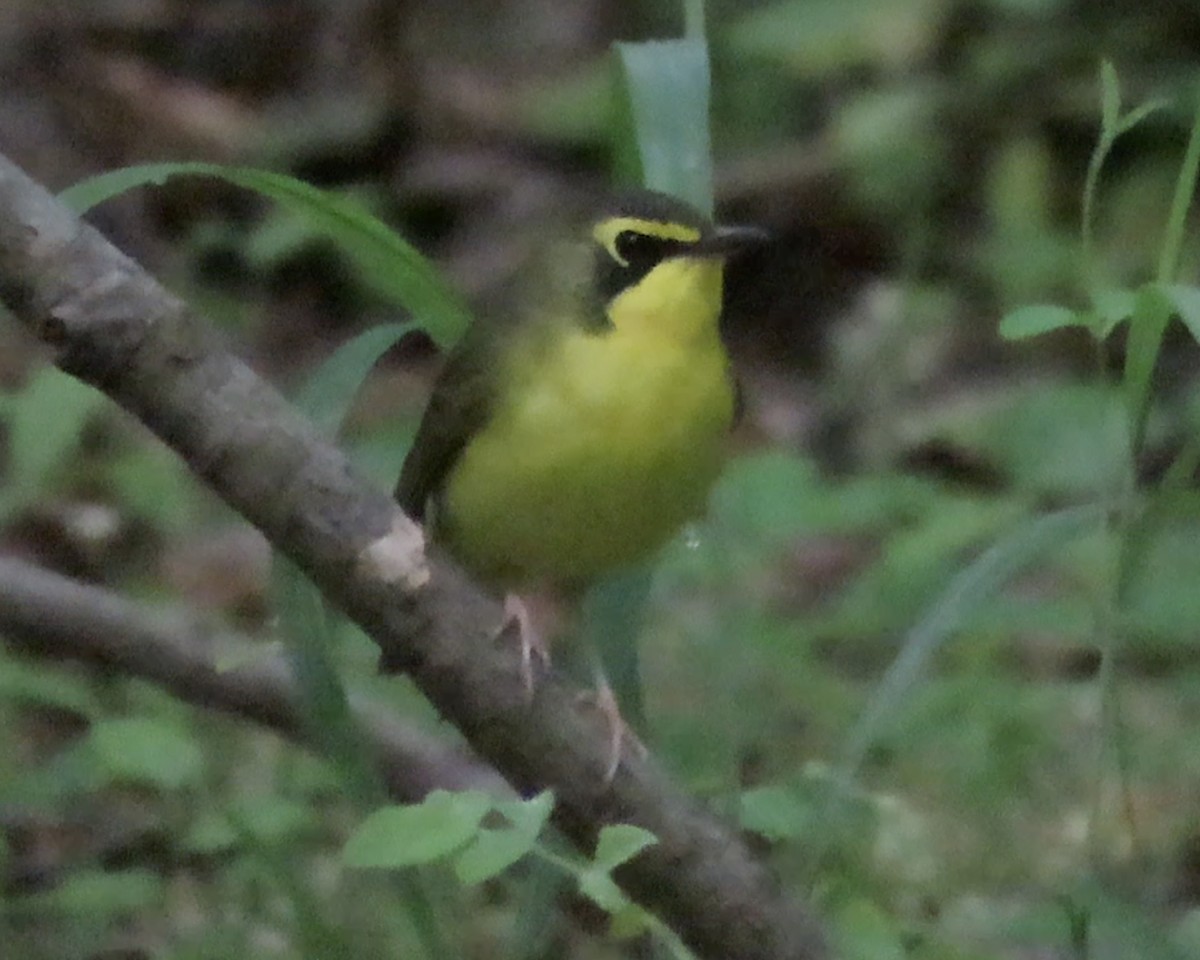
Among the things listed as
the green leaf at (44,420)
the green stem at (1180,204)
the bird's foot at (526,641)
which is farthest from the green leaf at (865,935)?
the green leaf at (44,420)

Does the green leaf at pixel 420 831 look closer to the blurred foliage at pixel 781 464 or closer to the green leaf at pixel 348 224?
the blurred foliage at pixel 781 464

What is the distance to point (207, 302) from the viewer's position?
571 cm

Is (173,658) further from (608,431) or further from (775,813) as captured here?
(775,813)

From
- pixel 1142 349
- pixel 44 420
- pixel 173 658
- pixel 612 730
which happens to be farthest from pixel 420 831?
pixel 44 420

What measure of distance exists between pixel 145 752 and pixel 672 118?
40.3 inches

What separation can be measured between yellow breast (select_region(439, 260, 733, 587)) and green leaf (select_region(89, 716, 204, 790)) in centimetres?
50

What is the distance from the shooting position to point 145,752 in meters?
2.46

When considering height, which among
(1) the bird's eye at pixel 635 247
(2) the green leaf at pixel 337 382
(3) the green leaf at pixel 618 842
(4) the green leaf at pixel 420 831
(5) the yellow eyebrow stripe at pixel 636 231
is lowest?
(3) the green leaf at pixel 618 842

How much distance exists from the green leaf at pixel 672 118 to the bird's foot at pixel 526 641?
578 mm

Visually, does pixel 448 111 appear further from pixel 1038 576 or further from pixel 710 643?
pixel 710 643

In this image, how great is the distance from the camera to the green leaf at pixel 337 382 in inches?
88.4

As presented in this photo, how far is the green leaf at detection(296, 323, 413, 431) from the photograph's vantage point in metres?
2.25

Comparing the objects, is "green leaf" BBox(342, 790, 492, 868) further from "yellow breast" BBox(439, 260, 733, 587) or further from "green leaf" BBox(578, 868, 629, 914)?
"yellow breast" BBox(439, 260, 733, 587)

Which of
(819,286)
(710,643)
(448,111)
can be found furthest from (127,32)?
(710,643)
